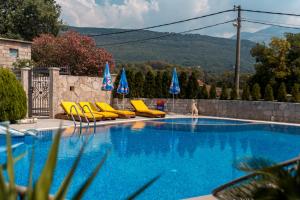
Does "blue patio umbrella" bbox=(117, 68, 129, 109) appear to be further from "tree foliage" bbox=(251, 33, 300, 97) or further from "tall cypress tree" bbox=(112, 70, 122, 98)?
"tree foliage" bbox=(251, 33, 300, 97)

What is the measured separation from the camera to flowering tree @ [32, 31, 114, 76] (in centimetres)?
2395

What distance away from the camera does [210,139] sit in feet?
43.2

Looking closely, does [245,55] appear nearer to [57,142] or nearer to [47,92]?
[47,92]

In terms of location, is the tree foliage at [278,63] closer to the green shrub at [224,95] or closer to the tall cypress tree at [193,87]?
the green shrub at [224,95]

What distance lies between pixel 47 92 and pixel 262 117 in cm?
1048

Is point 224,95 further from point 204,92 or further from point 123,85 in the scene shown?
point 123,85

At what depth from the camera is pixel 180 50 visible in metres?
80.8

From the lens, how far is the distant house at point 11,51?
1766cm

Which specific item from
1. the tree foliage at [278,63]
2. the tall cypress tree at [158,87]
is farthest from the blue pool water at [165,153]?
the tree foliage at [278,63]

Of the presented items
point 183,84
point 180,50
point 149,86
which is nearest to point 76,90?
point 149,86

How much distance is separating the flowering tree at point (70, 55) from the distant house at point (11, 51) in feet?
14.8

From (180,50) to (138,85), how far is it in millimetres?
60933

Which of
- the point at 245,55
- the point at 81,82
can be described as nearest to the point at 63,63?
the point at 81,82

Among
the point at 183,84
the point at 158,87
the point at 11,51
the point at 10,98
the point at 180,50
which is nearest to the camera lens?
the point at 10,98
